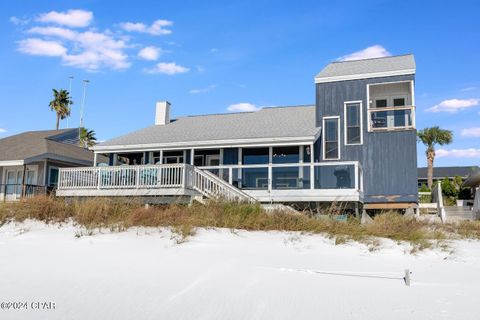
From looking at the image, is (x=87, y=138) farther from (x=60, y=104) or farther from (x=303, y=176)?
(x=303, y=176)

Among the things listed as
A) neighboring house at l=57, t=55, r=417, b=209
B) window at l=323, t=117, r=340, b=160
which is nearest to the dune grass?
neighboring house at l=57, t=55, r=417, b=209

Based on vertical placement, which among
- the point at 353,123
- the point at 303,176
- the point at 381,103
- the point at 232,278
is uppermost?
the point at 381,103

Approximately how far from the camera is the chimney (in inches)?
958

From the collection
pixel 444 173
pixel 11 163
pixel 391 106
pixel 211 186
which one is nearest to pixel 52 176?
pixel 11 163

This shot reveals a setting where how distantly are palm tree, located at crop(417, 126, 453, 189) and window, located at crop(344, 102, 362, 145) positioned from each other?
29.8 meters

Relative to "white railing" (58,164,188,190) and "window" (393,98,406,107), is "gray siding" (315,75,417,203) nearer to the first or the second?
"window" (393,98,406,107)

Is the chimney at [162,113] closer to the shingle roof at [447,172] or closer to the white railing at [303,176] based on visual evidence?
the white railing at [303,176]

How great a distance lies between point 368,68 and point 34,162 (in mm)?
18800

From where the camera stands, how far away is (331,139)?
19531mm

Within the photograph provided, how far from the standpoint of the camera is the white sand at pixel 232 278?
5.72 meters

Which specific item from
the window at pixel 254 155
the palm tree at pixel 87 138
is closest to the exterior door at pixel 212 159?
the window at pixel 254 155

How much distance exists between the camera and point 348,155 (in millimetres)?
19188

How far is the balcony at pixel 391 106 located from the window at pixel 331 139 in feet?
4.74

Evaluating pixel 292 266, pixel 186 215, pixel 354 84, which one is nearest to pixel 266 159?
pixel 354 84
